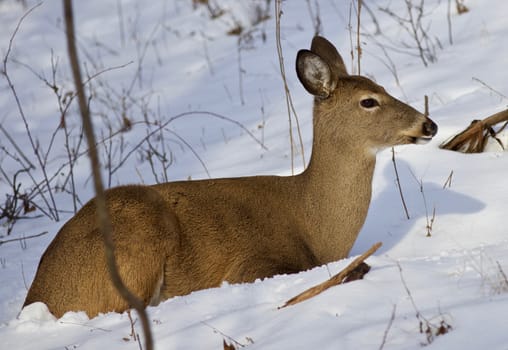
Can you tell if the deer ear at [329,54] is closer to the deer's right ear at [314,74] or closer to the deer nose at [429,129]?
the deer's right ear at [314,74]

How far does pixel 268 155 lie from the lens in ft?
26.2

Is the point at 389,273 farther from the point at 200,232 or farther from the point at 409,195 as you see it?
the point at 409,195

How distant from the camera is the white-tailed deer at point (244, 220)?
509 centimetres

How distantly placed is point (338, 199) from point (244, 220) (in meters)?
0.59

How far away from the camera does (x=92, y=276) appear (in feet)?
16.6

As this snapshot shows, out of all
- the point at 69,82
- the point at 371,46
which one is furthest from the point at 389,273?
the point at 69,82

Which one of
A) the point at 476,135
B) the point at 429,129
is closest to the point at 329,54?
the point at 429,129

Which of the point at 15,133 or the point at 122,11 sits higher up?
the point at 122,11

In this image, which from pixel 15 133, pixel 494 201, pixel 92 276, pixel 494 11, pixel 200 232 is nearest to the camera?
pixel 92 276

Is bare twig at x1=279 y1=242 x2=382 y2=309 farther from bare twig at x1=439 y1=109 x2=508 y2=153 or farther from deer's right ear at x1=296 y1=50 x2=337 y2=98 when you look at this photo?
bare twig at x1=439 y1=109 x2=508 y2=153

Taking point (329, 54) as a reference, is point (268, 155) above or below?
below

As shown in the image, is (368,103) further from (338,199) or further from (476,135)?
(476,135)

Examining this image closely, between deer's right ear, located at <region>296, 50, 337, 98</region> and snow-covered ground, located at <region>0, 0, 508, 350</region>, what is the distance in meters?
1.00

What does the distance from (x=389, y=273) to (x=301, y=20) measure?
25.7 feet
